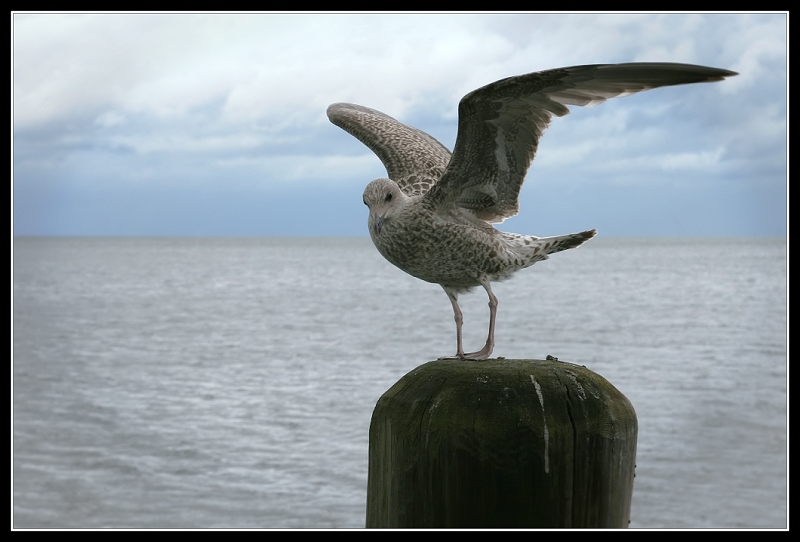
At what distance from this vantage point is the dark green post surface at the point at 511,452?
3680mm

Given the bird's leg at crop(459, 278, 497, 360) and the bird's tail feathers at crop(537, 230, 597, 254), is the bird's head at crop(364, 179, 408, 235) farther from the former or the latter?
the bird's tail feathers at crop(537, 230, 597, 254)

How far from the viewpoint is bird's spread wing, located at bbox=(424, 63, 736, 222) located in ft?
16.5

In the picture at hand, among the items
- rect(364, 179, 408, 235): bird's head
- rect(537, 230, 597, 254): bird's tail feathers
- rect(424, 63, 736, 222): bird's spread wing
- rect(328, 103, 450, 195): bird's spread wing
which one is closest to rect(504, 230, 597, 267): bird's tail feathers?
rect(537, 230, 597, 254): bird's tail feathers

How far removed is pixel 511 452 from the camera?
368 cm

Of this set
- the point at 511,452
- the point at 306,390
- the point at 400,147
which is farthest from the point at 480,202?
the point at 306,390

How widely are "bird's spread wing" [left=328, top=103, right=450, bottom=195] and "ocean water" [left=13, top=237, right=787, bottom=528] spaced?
92 cm

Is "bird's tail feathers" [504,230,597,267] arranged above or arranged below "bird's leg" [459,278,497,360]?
above

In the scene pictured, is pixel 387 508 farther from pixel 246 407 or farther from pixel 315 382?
pixel 315 382

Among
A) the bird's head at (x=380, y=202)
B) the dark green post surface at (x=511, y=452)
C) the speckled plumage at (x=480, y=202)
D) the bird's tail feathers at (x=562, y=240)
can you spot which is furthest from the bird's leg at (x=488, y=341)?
the dark green post surface at (x=511, y=452)

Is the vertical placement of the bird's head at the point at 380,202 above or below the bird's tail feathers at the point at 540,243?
above

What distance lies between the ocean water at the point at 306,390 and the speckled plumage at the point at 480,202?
845mm

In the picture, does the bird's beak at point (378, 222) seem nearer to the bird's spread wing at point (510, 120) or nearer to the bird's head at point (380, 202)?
the bird's head at point (380, 202)

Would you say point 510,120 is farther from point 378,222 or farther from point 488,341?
point 488,341

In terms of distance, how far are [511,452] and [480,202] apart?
255cm
